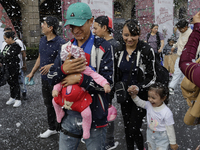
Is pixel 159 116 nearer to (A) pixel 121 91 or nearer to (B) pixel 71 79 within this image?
(A) pixel 121 91

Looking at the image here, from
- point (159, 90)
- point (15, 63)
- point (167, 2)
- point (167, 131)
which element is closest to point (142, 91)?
point (159, 90)

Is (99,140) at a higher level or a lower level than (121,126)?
higher

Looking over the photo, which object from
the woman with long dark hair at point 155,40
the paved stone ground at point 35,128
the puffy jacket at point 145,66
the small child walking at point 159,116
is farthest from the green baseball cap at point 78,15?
the woman with long dark hair at point 155,40

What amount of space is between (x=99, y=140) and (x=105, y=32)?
6.25 feet

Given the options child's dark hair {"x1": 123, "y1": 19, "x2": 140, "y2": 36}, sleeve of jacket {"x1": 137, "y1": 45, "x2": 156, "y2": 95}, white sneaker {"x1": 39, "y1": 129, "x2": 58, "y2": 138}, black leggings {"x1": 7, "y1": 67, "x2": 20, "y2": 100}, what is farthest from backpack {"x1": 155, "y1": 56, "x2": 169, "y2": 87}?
black leggings {"x1": 7, "y1": 67, "x2": 20, "y2": 100}

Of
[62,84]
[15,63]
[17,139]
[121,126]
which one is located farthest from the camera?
[15,63]

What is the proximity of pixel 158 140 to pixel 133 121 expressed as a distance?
38cm

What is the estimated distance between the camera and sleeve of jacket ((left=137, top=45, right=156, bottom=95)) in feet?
8.59

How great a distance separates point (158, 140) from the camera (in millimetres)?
2725

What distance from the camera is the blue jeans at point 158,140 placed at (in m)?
2.68

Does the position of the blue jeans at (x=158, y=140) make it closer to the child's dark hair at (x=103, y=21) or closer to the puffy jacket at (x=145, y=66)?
the puffy jacket at (x=145, y=66)

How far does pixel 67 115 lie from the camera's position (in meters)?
2.10

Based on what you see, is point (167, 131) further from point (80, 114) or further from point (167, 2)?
point (167, 2)

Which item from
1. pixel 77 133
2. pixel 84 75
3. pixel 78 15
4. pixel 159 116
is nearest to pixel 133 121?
pixel 159 116
